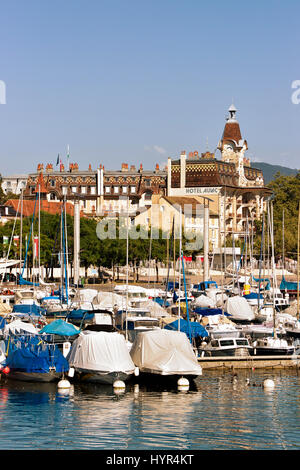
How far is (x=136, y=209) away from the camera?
15275 centimetres

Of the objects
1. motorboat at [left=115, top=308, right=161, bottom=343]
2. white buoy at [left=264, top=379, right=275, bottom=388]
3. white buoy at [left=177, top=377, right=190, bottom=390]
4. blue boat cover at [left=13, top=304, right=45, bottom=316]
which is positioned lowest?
white buoy at [left=264, top=379, right=275, bottom=388]

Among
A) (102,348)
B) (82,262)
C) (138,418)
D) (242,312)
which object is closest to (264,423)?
(138,418)

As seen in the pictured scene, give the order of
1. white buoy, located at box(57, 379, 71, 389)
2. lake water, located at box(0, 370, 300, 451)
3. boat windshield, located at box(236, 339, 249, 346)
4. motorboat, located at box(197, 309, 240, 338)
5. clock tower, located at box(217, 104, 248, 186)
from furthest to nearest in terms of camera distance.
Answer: clock tower, located at box(217, 104, 248, 186)
motorboat, located at box(197, 309, 240, 338)
boat windshield, located at box(236, 339, 249, 346)
white buoy, located at box(57, 379, 71, 389)
lake water, located at box(0, 370, 300, 451)

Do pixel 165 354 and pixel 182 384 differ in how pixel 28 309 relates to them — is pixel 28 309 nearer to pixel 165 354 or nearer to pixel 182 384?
pixel 165 354

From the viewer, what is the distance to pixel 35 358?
131ft

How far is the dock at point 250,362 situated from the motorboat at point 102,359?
6696 mm

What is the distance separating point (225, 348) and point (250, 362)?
1.52 meters

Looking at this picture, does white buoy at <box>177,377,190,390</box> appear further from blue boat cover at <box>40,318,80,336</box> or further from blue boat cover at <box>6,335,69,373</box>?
blue boat cover at <box>40,318,80,336</box>

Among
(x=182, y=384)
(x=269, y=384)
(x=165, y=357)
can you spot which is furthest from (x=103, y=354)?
(x=269, y=384)

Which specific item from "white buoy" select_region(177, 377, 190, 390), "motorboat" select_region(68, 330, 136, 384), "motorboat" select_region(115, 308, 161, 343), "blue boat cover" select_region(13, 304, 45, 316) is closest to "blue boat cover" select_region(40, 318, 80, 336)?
"motorboat" select_region(115, 308, 161, 343)

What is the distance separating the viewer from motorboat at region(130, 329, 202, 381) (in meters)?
39.7

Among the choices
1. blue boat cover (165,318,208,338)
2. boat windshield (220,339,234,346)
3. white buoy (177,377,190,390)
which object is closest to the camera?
white buoy (177,377,190,390)

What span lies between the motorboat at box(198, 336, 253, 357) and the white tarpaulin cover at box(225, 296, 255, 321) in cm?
1489

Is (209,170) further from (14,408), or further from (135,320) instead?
(14,408)
